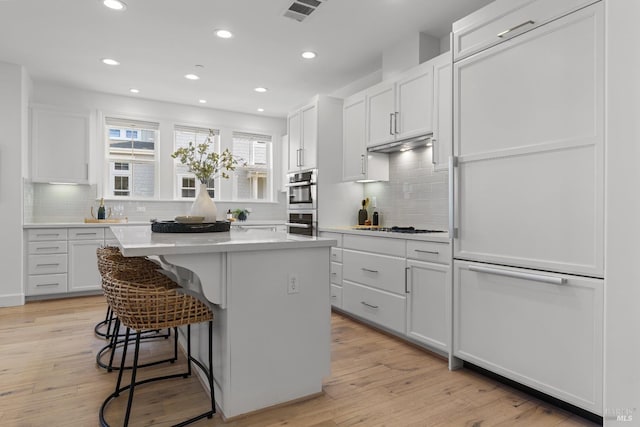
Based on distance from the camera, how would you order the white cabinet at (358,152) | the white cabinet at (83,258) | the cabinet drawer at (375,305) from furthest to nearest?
the white cabinet at (83,258) → the white cabinet at (358,152) → the cabinet drawer at (375,305)

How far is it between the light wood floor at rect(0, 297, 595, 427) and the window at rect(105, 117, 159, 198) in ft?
9.79

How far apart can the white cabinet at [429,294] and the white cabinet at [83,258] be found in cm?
411

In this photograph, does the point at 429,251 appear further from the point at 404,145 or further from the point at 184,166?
the point at 184,166

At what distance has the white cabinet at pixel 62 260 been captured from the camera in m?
4.57

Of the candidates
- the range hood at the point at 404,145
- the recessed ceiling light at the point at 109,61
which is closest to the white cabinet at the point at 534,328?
the range hood at the point at 404,145

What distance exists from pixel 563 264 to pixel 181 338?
107 inches

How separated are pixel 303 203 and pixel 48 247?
3.24m

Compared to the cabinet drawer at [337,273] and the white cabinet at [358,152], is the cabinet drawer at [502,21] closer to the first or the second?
the white cabinet at [358,152]

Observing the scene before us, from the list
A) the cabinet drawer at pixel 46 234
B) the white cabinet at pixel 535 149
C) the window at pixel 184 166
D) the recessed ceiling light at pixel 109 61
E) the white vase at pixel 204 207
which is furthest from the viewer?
the window at pixel 184 166

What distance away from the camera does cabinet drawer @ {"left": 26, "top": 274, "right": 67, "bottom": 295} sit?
180 inches

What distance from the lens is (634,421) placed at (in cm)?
59

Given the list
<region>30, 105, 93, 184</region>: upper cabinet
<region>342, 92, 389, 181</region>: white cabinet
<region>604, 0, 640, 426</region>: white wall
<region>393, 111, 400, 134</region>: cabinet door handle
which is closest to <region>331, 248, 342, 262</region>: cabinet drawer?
<region>342, 92, 389, 181</region>: white cabinet

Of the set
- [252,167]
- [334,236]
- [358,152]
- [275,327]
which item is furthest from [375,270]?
[252,167]

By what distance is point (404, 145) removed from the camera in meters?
3.74
